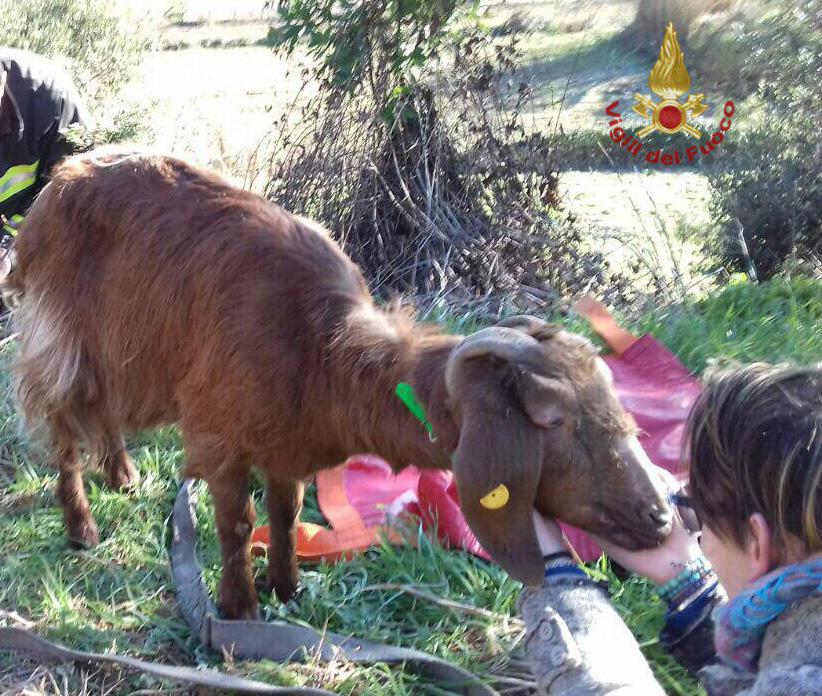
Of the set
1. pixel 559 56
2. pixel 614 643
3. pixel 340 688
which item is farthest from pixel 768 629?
pixel 559 56

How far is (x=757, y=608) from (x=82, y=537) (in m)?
3.07

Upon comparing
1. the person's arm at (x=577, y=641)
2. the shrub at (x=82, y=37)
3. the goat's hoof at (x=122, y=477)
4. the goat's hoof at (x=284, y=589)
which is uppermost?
the shrub at (x=82, y=37)

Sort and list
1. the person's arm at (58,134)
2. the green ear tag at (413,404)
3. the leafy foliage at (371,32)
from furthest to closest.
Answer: the person's arm at (58,134)
the leafy foliage at (371,32)
the green ear tag at (413,404)

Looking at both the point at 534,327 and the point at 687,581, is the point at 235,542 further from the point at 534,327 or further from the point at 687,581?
the point at 687,581

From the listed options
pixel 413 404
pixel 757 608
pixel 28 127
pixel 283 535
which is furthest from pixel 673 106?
pixel 757 608

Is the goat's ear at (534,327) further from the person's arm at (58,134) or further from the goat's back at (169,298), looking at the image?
the person's arm at (58,134)

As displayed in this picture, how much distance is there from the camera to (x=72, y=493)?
13.2 feet

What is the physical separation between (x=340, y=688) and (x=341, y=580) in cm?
61

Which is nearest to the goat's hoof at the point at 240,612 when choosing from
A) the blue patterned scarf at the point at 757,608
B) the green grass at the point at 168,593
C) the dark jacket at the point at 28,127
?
the green grass at the point at 168,593

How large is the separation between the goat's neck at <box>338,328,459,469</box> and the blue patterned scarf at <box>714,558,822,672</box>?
100 cm

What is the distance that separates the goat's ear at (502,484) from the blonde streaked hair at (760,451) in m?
0.57

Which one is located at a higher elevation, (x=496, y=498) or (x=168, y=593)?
(x=496, y=498)

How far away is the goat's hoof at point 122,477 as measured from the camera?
14.3ft

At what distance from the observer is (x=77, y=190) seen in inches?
151
